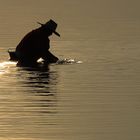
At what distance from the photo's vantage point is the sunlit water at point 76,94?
1831cm

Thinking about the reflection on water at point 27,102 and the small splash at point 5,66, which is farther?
the small splash at point 5,66

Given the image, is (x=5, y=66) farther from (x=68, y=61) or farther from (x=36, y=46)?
(x=68, y=61)

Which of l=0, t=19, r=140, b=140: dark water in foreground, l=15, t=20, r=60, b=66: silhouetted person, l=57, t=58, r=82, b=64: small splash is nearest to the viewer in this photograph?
l=0, t=19, r=140, b=140: dark water in foreground

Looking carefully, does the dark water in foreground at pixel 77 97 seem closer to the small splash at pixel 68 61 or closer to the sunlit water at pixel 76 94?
the sunlit water at pixel 76 94

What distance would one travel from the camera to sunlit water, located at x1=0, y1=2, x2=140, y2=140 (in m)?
18.3

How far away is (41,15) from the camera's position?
55000 mm

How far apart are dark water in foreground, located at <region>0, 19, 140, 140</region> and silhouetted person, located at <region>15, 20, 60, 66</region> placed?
1.71 ft

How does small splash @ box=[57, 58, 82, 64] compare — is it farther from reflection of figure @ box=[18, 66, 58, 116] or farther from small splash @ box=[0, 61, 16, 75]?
small splash @ box=[0, 61, 16, 75]

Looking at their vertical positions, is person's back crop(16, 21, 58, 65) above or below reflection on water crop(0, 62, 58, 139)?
above

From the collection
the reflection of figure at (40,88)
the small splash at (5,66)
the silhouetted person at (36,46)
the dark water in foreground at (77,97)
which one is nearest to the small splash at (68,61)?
the dark water in foreground at (77,97)

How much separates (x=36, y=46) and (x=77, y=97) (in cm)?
689

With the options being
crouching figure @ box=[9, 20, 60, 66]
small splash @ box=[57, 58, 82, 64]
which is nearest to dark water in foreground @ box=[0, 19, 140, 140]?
small splash @ box=[57, 58, 82, 64]

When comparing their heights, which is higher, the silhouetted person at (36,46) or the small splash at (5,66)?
the silhouetted person at (36,46)

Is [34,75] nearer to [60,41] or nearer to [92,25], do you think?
[60,41]
